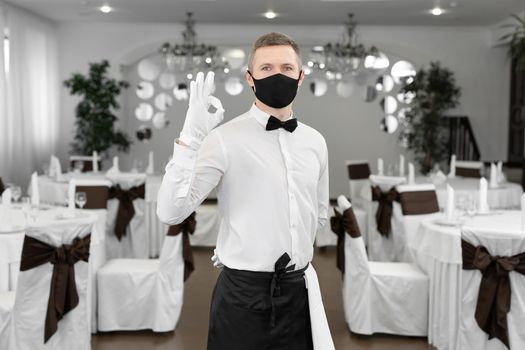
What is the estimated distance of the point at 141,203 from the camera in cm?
711

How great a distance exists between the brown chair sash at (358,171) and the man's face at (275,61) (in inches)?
273

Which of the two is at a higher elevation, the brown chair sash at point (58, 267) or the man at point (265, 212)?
the man at point (265, 212)

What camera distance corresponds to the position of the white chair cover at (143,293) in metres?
4.90

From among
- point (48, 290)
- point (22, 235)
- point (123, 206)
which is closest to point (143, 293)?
point (22, 235)

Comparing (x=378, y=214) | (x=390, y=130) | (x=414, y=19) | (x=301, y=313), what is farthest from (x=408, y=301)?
(x=390, y=130)

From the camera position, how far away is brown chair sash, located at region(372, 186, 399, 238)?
6.85 meters

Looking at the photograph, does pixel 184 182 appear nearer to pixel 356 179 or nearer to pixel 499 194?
pixel 499 194

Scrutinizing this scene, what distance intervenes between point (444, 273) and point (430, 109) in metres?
6.89

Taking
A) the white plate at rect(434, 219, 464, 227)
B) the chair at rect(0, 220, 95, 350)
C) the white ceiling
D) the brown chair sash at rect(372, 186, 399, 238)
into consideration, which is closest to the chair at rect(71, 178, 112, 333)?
the chair at rect(0, 220, 95, 350)

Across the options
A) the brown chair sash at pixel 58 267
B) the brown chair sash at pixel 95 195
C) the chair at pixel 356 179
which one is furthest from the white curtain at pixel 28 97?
the brown chair sash at pixel 58 267

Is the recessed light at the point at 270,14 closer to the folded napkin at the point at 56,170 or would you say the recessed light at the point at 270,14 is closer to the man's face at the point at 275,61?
the folded napkin at the point at 56,170

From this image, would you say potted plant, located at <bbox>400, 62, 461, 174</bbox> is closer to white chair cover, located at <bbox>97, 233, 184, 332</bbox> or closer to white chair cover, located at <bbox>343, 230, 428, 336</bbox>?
white chair cover, located at <bbox>343, 230, 428, 336</bbox>

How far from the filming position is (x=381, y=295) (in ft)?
16.3

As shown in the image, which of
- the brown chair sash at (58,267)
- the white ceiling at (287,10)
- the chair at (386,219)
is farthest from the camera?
the white ceiling at (287,10)
